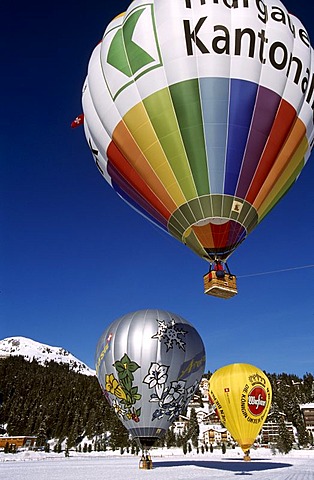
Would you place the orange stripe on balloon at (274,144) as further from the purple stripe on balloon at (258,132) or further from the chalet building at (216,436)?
the chalet building at (216,436)

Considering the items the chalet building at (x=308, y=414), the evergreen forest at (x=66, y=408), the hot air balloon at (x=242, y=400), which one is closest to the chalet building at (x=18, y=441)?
the evergreen forest at (x=66, y=408)

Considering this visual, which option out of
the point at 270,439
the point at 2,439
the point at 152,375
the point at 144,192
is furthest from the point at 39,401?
the point at 144,192

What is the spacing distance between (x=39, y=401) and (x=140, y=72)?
11569cm

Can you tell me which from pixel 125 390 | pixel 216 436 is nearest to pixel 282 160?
pixel 125 390

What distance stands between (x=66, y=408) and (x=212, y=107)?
106199 mm

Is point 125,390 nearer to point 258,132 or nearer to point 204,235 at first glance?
point 204,235

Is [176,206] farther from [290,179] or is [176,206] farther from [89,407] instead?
[89,407]

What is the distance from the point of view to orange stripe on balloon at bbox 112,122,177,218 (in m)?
13.8

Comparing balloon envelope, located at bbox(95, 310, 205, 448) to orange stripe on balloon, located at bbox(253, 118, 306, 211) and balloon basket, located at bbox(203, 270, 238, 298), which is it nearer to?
balloon basket, located at bbox(203, 270, 238, 298)

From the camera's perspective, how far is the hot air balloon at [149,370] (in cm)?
2141

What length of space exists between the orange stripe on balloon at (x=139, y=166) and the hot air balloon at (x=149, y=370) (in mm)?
10102

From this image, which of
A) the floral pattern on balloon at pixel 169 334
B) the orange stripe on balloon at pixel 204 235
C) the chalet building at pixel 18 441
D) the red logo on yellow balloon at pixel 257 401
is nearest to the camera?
the orange stripe on balloon at pixel 204 235

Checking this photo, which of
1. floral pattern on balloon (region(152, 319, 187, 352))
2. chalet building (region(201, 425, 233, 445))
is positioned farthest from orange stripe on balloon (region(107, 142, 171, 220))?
chalet building (region(201, 425, 233, 445))

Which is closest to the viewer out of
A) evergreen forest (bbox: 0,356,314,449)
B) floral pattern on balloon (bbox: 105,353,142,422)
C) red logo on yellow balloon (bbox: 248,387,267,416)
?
floral pattern on balloon (bbox: 105,353,142,422)
